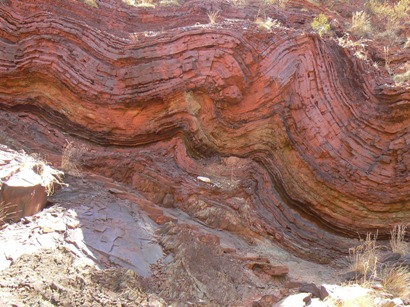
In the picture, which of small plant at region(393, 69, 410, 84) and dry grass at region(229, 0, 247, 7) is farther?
dry grass at region(229, 0, 247, 7)

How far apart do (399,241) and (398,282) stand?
2155mm

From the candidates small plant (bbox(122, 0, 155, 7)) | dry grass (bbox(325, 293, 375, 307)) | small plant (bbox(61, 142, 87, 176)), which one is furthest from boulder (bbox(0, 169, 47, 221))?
small plant (bbox(122, 0, 155, 7))

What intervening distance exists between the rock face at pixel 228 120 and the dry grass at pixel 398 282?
1909 mm

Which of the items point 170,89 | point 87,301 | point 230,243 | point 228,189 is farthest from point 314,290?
point 170,89

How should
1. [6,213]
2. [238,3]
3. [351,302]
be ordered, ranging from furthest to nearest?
[238,3]
[6,213]
[351,302]

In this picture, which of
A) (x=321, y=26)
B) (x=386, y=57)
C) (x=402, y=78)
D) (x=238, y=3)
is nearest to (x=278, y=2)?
(x=238, y=3)

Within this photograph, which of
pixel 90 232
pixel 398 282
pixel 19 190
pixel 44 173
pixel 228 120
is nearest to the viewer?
pixel 19 190

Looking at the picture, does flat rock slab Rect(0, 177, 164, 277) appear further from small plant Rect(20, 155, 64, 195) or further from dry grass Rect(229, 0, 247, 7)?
dry grass Rect(229, 0, 247, 7)

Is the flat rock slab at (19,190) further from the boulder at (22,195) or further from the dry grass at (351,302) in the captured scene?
the dry grass at (351,302)

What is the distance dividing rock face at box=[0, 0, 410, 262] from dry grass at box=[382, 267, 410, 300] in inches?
75.2

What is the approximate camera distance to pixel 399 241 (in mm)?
7180

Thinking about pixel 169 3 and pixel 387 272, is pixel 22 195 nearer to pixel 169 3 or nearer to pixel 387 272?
pixel 387 272

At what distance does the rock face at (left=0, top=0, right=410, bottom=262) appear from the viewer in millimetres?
7801

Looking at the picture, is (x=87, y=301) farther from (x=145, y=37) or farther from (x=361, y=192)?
(x=145, y=37)
